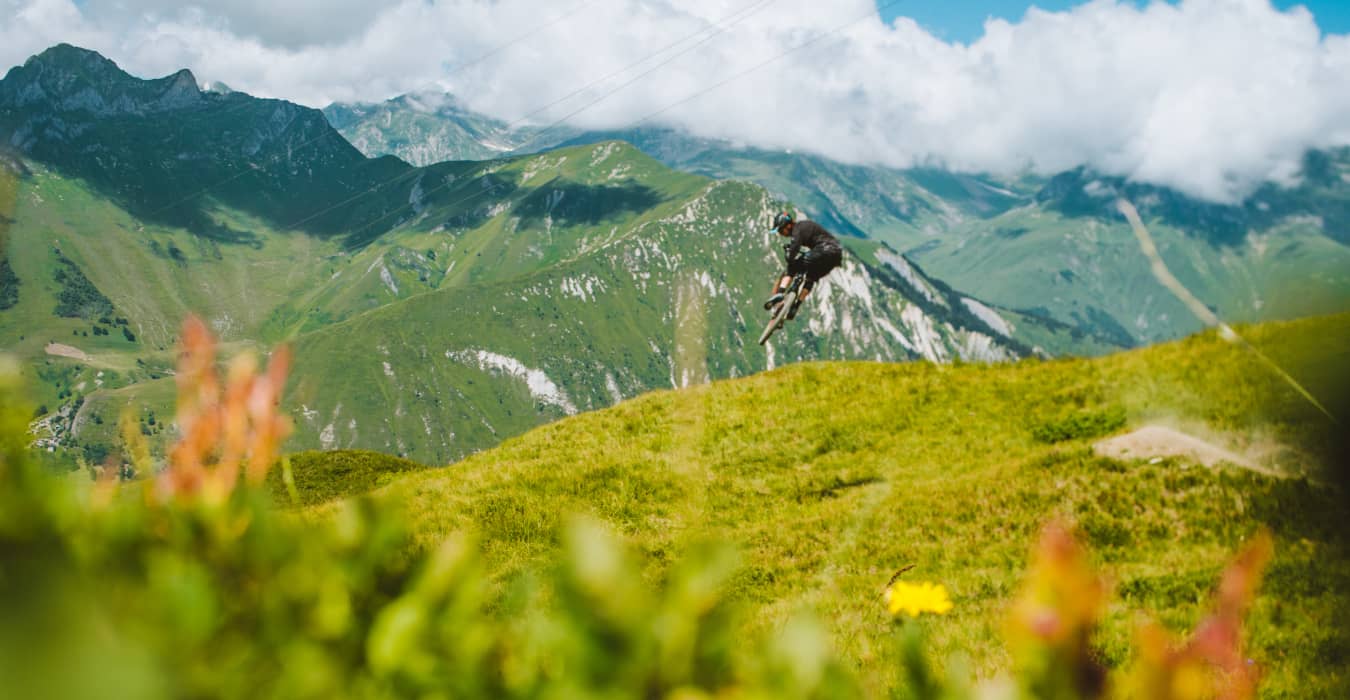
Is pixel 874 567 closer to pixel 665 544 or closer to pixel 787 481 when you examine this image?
pixel 665 544

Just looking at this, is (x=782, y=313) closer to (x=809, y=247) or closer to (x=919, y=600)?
(x=809, y=247)

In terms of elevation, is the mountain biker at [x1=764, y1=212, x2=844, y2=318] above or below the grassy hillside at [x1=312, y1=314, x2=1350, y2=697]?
above

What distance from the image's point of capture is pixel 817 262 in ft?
59.5

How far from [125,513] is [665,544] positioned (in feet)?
35.4

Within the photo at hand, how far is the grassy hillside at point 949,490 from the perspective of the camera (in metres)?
6.43

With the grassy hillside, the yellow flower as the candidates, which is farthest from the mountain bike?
the yellow flower

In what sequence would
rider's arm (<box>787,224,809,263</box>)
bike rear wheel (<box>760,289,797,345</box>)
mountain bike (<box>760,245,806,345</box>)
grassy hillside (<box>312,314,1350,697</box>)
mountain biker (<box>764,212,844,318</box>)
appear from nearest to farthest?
1. grassy hillside (<box>312,314,1350,697</box>)
2. rider's arm (<box>787,224,809,263</box>)
3. mountain biker (<box>764,212,844,318</box>)
4. mountain bike (<box>760,245,806,345</box>)
5. bike rear wheel (<box>760,289,797,345</box>)

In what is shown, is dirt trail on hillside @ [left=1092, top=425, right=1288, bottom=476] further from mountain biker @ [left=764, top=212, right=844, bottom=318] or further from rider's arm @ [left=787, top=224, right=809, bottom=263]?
rider's arm @ [left=787, top=224, right=809, bottom=263]

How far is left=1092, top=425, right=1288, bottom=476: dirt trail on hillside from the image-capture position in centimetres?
987

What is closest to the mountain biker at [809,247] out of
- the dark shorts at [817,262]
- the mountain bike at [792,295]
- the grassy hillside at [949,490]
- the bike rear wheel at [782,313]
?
the dark shorts at [817,262]

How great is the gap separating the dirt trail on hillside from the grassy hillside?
18 centimetres

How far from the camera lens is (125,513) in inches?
53.6

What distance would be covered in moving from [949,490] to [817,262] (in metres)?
7.79

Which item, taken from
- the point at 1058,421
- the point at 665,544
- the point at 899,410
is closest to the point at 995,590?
the point at 665,544
